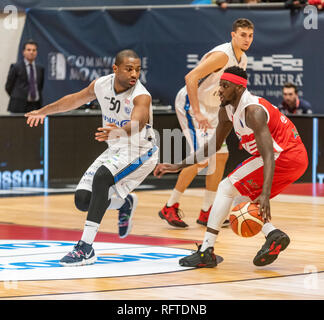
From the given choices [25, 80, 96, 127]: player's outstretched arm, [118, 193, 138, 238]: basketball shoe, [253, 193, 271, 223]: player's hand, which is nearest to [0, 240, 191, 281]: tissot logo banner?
[118, 193, 138, 238]: basketball shoe

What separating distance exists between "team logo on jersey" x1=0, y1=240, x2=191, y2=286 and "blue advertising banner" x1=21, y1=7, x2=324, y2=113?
7.57 metres

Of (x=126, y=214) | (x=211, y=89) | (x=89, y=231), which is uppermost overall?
(x=211, y=89)

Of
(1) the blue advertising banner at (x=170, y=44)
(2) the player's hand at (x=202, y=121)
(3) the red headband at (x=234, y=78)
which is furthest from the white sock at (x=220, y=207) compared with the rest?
(1) the blue advertising banner at (x=170, y=44)

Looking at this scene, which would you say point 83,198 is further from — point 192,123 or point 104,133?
point 192,123

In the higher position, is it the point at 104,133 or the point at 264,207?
the point at 104,133

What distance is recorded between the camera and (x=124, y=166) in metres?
8.02

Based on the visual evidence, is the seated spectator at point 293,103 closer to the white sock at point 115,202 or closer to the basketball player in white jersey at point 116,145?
the white sock at point 115,202

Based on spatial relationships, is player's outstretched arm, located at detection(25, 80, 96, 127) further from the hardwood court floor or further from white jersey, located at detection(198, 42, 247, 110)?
white jersey, located at detection(198, 42, 247, 110)

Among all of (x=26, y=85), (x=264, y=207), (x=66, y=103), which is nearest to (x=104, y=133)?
(x=66, y=103)

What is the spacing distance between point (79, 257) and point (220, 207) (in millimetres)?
1122

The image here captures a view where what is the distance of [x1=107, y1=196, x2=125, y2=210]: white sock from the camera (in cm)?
851

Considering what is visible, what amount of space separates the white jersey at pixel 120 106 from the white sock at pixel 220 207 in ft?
2.85

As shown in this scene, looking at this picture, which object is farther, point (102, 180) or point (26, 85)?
point (26, 85)
